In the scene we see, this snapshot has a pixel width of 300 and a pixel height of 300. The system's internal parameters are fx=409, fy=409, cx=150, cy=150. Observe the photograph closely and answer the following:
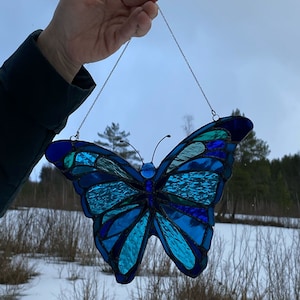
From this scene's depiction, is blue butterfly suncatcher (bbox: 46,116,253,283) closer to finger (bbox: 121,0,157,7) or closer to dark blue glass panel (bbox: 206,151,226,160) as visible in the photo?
dark blue glass panel (bbox: 206,151,226,160)

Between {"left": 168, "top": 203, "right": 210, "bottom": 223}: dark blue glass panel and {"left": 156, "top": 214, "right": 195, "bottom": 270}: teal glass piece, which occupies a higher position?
{"left": 168, "top": 203, "right": 210, "bottom": 223}: dark blue glass panel

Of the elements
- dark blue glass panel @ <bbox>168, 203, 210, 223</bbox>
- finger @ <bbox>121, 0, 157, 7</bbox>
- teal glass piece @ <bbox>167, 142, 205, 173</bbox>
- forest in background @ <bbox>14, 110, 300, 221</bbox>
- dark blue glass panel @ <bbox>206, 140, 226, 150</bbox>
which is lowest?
dark blue glass panel @ <bbox>168, 203, 210, 223</bbox>

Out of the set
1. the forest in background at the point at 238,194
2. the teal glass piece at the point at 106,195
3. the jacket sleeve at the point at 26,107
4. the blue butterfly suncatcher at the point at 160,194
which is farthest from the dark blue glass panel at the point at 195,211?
the forest in background at the point at 238,194

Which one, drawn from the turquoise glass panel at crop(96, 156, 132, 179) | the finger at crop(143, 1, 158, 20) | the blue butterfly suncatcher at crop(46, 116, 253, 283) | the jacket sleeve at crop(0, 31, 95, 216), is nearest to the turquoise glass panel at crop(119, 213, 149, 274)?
the blue butterfly suncatcher at crop(46, 116, 253, 283)

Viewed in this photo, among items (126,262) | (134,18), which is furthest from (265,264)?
(134,18)

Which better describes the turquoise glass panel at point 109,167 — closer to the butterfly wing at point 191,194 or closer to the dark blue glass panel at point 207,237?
the butterfly wing at point 191,194

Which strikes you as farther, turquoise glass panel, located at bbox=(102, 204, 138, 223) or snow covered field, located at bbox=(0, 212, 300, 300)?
snow covered field, located at bbox=(0, 212, 300, 300)

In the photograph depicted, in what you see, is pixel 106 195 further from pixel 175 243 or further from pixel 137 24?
pixel 137 24
